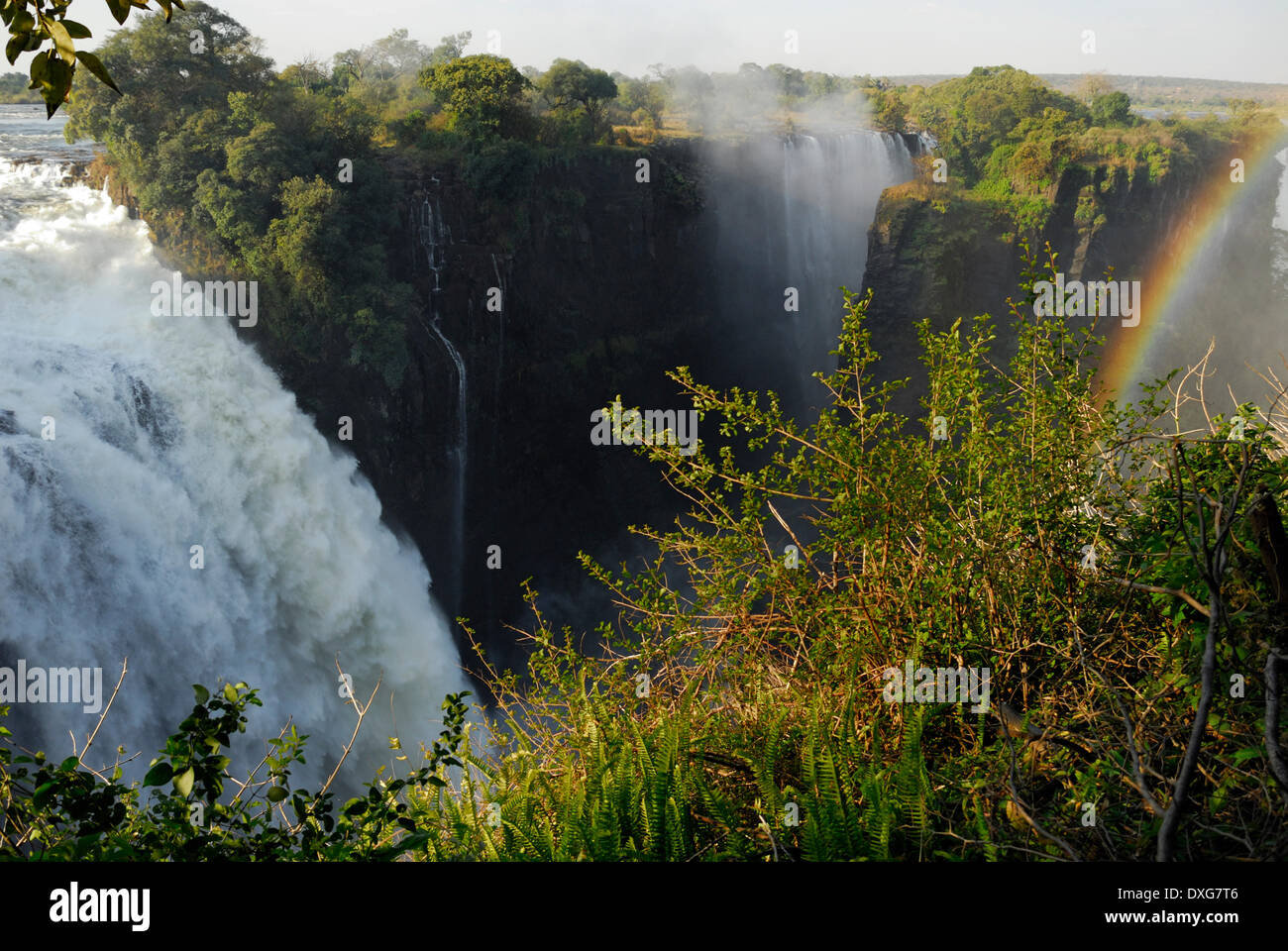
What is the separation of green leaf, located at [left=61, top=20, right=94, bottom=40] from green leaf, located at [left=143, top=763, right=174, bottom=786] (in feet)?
4.99

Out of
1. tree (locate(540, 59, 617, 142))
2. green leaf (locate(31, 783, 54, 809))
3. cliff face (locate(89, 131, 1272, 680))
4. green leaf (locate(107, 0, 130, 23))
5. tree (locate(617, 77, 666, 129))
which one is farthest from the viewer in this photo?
tree (locate(617, 77, 666, 129))

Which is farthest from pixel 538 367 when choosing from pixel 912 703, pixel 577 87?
pixel 912 703

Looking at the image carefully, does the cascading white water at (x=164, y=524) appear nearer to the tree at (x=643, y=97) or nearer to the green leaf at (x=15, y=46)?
the green leaf at (x=15, y=46)

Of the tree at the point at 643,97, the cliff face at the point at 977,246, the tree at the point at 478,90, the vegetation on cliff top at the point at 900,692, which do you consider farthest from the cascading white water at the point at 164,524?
the tree at the point at 643,97

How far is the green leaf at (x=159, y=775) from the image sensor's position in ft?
7.11

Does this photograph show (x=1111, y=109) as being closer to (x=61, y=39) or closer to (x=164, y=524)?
(x=164, y=524)

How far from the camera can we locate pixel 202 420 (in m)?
14.3

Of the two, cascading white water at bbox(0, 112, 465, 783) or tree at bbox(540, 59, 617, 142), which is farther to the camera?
tree at bbox(540, 59, 617, 142)

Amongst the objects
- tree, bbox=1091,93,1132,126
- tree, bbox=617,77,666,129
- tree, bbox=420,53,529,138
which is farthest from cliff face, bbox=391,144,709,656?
tree, bbox=1091,93,1132,126

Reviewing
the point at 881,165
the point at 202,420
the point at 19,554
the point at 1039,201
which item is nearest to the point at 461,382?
the point at 202,420

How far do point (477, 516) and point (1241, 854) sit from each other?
18.8 m

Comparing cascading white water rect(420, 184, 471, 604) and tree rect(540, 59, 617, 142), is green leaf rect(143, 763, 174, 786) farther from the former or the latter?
tree rect(540, 59, 617, 142)

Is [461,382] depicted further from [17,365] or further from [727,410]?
[727,410]

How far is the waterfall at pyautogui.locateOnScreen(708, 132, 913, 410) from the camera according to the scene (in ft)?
85.9
